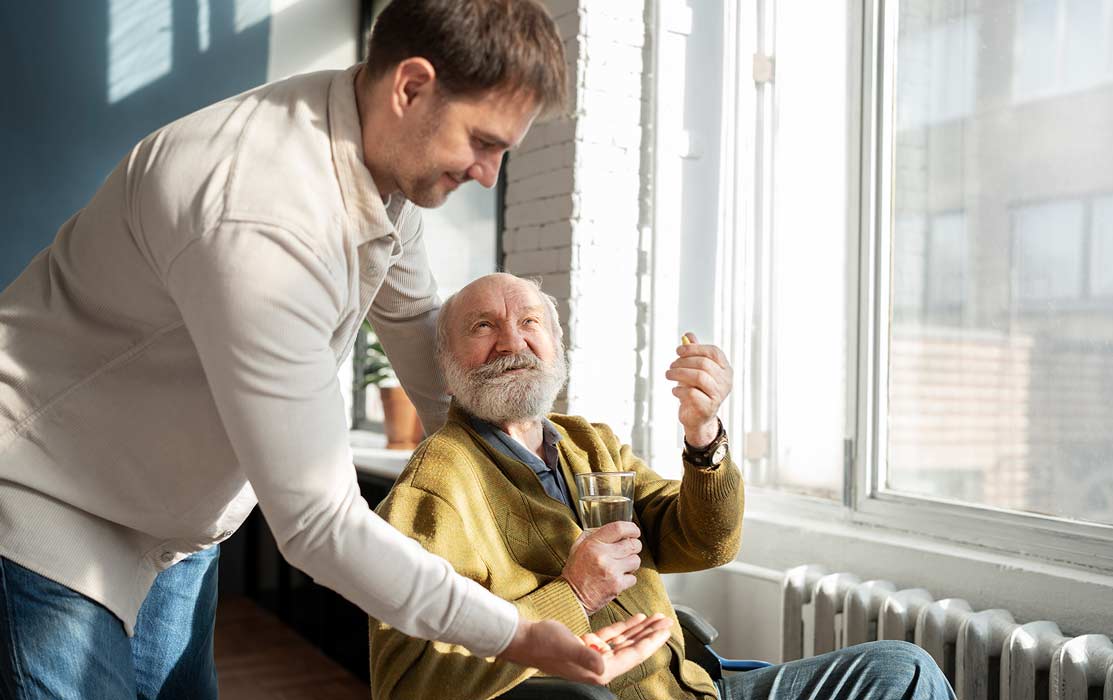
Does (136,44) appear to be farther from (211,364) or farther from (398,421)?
(211,364)

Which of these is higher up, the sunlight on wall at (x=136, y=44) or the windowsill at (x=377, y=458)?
the sunlight on wall at (x=136, y=44)

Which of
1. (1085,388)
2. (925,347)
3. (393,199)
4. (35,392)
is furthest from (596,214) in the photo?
(35,392)

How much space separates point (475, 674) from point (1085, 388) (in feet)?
4.81

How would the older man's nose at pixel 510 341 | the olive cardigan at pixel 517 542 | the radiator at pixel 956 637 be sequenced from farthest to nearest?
the older man's nose at pixel 510 341 < the radiator at pixel 956 637 < the olive cardigan at pixel 517 542

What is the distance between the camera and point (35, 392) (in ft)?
3.61

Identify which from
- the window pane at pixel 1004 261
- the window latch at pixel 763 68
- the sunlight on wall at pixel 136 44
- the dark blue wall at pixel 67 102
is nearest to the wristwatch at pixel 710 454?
the window pane at pixel 1004 261

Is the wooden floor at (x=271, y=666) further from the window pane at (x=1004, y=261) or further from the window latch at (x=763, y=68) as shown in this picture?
the window latch at (x=763, y=68)

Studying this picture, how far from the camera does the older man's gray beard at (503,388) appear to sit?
1974 mm

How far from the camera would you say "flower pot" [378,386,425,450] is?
4.17 meters

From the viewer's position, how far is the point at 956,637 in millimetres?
2131

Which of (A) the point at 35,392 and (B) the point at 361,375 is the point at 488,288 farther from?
(B) the point at 361,375

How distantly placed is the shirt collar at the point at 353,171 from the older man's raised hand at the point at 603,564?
0.78m

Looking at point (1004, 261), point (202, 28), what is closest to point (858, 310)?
point (1004, 261)

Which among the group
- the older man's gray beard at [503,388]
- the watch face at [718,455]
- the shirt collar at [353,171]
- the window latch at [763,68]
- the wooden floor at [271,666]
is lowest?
the wooden floor at [271,666]
